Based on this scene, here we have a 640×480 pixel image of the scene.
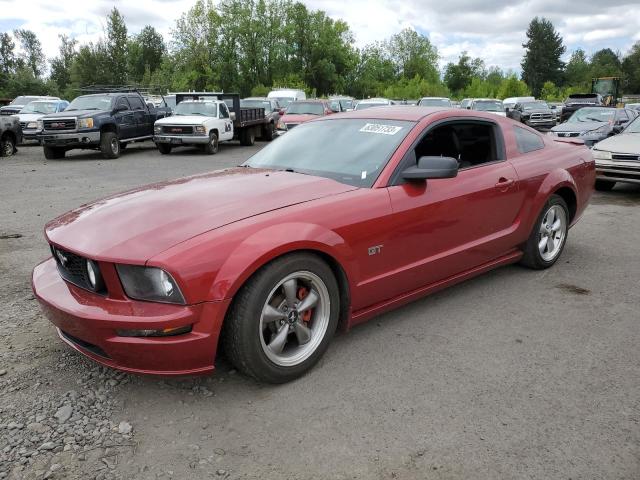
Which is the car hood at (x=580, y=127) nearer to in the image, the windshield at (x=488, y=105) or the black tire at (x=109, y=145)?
the windshield at (x=488, y=105)

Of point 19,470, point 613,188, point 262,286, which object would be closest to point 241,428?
point 262,286

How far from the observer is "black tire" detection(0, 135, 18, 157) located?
643 inches

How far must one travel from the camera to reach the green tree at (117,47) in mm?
69125

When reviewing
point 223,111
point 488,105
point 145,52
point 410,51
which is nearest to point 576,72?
point 410,51

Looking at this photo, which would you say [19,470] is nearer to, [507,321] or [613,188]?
[507,321]

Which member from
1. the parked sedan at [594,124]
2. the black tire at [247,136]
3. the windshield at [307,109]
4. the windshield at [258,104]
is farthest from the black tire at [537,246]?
the windshield at [258,104]

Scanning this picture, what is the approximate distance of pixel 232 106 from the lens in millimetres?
19469

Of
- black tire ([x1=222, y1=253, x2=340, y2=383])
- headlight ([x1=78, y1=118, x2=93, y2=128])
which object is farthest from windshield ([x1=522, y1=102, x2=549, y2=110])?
black tire ([x1=222, y1=253, x2=340, y2=383])

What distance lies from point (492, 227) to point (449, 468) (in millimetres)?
2363

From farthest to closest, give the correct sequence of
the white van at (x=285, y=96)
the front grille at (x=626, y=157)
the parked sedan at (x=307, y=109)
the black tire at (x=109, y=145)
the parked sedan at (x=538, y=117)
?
1. the white van at (x=285, y=96)
2. the parked sedan at (x=538, y=117)
3. the parked sedan at (x=307, y=109)
4. the black tire at (x=109, y=145)
5. the front grille at (x=626, y=157)

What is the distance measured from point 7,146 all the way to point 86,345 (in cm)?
1653

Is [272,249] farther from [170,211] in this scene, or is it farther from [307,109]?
[307,109]

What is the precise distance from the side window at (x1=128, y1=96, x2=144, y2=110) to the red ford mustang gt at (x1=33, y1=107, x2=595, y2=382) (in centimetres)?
1404

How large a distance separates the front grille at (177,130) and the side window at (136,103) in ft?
4.06
